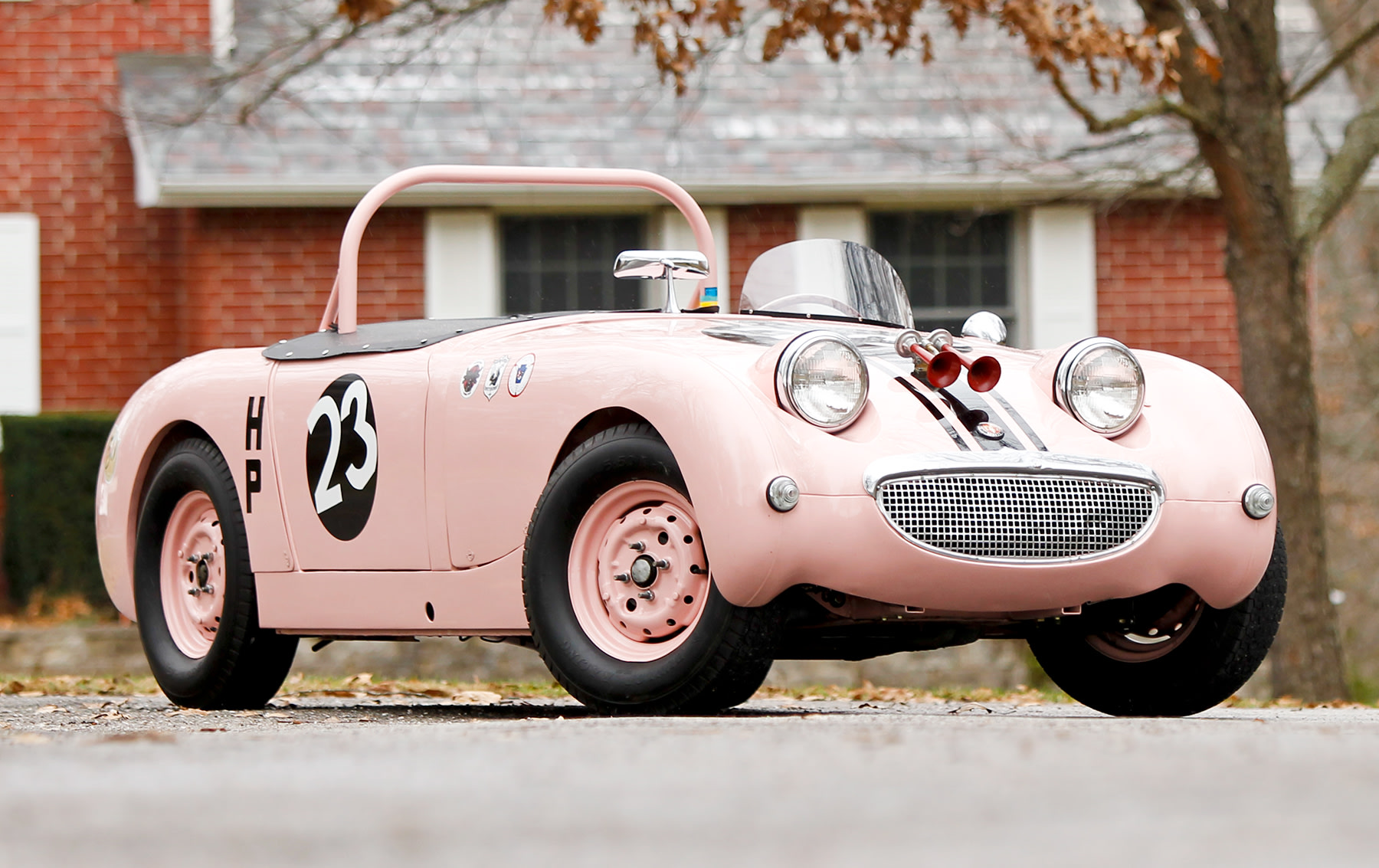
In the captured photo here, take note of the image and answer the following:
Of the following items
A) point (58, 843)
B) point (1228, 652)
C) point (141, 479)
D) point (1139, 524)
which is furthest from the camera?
point (141, 479)

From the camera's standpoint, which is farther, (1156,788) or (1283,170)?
(1283,170)

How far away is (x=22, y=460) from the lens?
43.5 ft

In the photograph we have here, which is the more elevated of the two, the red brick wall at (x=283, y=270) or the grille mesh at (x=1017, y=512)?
the red brick wall at (x=283, y=270)

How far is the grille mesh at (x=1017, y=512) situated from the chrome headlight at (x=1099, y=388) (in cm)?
25

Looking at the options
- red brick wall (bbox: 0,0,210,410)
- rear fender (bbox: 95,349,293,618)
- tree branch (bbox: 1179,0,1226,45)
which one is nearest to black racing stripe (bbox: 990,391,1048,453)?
rear fender (bbox: 95,349,293,618)

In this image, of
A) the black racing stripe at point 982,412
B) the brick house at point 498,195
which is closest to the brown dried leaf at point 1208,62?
the brick house at point 498,195

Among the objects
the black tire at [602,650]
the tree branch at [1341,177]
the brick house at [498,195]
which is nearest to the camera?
the black tire at [602,650]

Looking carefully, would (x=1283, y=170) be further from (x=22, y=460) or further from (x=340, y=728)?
(x=22, y=460)

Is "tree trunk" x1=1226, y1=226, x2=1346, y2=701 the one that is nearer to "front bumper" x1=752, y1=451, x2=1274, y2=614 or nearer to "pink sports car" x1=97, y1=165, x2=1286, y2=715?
"pink sports car" x1=97, y1=165, x2=1286, y2=715

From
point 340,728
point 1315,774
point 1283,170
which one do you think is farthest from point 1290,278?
point 1315,774

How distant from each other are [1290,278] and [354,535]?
569 cm

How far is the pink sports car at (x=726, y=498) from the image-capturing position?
5.16 meters

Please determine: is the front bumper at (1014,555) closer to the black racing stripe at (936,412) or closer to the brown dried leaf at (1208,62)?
the black racing stripe at (936,412)

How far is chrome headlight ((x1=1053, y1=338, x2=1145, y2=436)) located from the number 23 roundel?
78.6 inches
